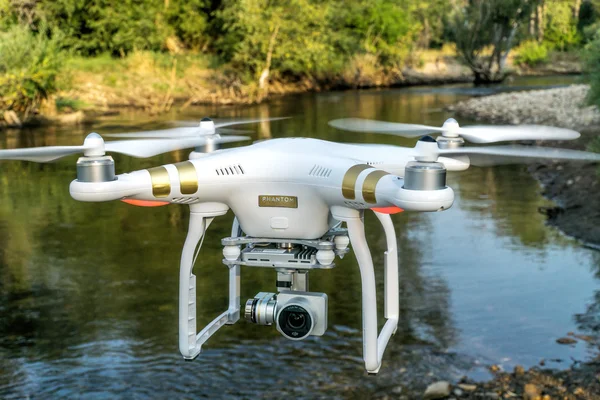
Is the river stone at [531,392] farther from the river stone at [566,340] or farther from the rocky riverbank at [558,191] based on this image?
the river stone at [566,340]

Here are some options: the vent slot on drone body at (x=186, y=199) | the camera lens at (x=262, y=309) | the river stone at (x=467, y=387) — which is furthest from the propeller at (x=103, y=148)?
the river stone at (x=467, y=387)

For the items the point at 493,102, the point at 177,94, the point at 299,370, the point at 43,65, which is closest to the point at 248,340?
the point at 299,370

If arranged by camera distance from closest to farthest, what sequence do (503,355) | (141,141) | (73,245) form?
(141,141) → (503,355) → (73,245)

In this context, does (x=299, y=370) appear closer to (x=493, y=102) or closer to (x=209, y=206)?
(x=209, y=206)

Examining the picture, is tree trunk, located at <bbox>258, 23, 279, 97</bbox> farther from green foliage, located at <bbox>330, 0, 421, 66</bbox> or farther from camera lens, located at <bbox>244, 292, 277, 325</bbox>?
camera lens, located at <bbox>244, 292, 277, 325</bbox>

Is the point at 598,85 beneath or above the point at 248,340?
above

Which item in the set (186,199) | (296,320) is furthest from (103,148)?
(296,320)

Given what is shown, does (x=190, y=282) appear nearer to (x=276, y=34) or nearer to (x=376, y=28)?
(x=276, y=34)
